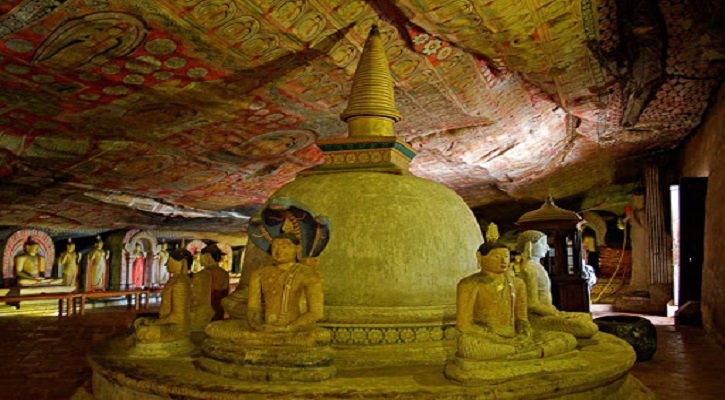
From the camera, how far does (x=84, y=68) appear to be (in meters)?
6.76

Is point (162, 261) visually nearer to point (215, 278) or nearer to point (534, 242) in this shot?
point (215, 278)

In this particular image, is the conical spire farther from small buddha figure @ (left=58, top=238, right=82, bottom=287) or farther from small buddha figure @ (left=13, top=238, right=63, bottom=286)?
small buddha figure @ (left=58, top=238, right=82, bottom=287)

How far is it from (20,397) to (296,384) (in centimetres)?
271

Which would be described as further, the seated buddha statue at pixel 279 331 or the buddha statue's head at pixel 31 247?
the buddha statue's head at pixel 31 247

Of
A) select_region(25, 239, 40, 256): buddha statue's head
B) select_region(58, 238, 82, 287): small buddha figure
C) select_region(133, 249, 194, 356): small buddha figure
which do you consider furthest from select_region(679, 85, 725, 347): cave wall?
select_region(25, 239, 40, 256): buddha statue's head

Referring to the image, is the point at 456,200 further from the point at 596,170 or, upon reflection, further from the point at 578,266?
the point at 596,170

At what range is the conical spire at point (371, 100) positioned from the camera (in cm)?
628

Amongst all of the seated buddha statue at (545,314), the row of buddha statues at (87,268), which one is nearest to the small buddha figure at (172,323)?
the seated buddha statue at (545,314)

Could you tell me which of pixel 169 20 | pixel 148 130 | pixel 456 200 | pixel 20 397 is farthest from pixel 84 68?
pixel 456 200

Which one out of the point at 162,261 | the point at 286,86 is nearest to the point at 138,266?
the point at 162,261

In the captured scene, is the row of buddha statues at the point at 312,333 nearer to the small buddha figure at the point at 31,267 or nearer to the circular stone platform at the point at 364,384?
the circular stone platform at the point at 364,384

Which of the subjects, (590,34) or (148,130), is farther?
(148,130)

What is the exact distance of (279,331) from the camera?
415 centimetres

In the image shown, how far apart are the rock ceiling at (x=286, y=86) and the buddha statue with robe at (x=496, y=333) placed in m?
3.83
